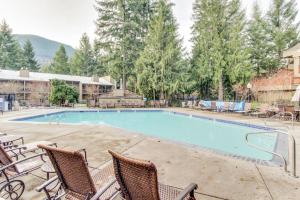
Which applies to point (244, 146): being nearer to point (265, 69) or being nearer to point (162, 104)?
point (162, 104)

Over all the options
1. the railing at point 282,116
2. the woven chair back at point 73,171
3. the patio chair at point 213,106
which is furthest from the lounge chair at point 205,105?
the woven chair back at point 73,171

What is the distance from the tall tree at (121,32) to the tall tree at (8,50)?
74.2 ft

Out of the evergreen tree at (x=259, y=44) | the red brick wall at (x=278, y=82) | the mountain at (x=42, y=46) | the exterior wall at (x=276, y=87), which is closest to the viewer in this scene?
the exterior wall at (x=276, y=87)

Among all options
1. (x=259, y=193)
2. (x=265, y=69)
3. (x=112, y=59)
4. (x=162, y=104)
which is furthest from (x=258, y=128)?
(x=112, y=59)

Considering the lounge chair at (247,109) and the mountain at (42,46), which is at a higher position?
the mountain at (42,46)

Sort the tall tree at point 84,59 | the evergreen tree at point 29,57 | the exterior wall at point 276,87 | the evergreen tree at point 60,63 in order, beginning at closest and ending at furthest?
the exterior wall at point 276,87
the tall tree at point 84,59
the evergreen tree at point 60,63
the evergreen tree at point 29,57

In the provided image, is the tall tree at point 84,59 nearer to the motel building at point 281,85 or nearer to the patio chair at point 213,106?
the patio chair at point 213,106

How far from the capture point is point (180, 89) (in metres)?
23.2

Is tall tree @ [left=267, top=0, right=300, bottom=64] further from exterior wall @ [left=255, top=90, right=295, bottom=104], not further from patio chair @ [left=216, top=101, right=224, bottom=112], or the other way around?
patio chair @ [left=216, top=101, right=224, bottom=112]

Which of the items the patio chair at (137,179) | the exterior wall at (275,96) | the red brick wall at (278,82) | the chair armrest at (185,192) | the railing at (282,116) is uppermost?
the red brick wall at (278,82)

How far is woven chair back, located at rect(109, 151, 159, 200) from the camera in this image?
1834mm

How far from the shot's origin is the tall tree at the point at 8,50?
39.1 meters

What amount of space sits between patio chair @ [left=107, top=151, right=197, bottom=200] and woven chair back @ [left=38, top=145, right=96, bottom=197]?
35 centimetres

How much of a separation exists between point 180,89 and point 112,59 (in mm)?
8934
